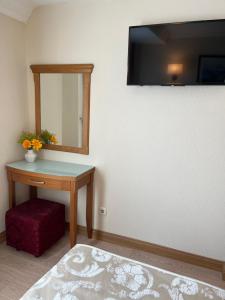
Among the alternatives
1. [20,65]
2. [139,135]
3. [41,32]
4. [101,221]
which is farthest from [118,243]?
[41,32]

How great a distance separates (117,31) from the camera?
2.11 m

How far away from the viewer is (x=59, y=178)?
2.12 metres

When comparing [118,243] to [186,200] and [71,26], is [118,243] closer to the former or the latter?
[186,200]

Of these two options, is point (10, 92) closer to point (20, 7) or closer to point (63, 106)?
point (63, 106)

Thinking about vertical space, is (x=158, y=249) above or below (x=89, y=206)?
below

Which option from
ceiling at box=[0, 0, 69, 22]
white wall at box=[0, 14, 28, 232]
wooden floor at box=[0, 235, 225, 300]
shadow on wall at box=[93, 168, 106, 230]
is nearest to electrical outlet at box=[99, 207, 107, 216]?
shadow on wall at box=[93, 168, 106, 230]

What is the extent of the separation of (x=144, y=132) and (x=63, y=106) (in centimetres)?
92

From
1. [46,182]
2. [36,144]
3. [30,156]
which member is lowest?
[46,182]

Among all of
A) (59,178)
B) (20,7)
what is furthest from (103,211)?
(20,7)

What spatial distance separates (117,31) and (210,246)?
214cm

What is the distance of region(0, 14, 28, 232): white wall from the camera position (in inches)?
90.0

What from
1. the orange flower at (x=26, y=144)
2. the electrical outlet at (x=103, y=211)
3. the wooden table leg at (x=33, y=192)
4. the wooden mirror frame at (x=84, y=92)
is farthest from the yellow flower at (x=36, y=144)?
the electrical outlet at (x=103, y=211)

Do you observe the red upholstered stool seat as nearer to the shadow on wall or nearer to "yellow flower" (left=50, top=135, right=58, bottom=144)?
the shadow on wall

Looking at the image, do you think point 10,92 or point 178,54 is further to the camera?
point 10,92
